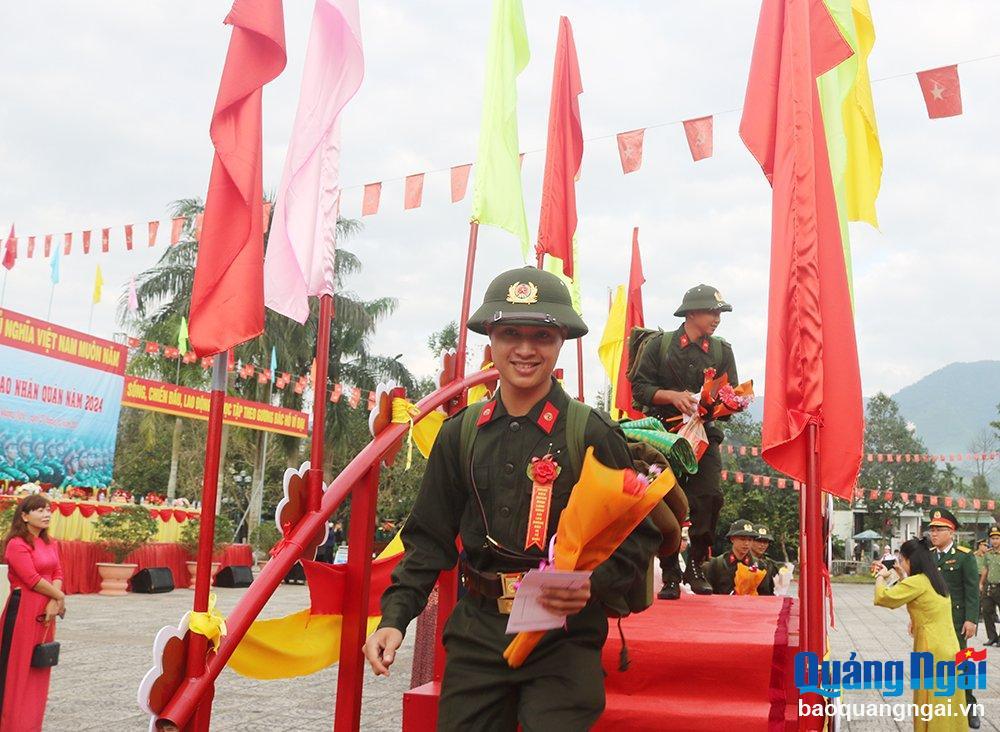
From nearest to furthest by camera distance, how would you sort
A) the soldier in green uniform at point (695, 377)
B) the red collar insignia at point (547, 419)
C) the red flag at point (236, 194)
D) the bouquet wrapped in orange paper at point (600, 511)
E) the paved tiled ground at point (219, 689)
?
the bouquet wrapped in orange paper at point (600, 511)
the red collar insignia at point (547, 419)
the red flag at point (236, 194)
the soldier in green uniform at point (695, 377)
the paved tiled ground at point (219, 689)

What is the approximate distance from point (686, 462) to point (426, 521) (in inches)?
98.0

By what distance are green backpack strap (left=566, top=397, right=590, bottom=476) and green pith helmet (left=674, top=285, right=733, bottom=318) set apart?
11.2 feet

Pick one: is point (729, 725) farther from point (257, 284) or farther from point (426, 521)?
point (257, 284)

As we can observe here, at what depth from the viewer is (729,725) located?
3596 millimetres

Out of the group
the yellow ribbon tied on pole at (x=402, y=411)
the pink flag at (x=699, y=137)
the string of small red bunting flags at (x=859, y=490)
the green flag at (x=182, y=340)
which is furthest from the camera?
the green flag at (x=182, y=340)

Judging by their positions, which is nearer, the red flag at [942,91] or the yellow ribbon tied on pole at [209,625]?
the yellow ribbon tied on pole at [209,625]

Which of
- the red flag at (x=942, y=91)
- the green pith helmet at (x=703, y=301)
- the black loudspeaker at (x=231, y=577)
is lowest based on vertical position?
the black loudspeaker at (x=231, y=577)

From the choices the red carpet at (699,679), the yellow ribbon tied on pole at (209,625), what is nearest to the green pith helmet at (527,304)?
the yellow ribbon tied on pole at (209,625)

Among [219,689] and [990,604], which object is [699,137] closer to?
[219,689]

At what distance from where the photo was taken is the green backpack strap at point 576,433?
2.89 meters

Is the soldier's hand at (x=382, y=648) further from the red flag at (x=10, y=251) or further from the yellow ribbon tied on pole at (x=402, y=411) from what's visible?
the red flag at (x=10, y=251)

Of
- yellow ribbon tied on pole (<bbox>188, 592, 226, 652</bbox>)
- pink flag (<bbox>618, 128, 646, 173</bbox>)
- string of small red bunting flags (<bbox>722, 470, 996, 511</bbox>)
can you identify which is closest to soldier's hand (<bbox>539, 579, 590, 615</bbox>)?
yellow ribbon tied on pole (<bbox>188, 592, 226, 652</bbox>)

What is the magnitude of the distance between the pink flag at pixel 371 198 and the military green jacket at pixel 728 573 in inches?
281

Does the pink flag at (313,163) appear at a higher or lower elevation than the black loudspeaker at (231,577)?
higher
